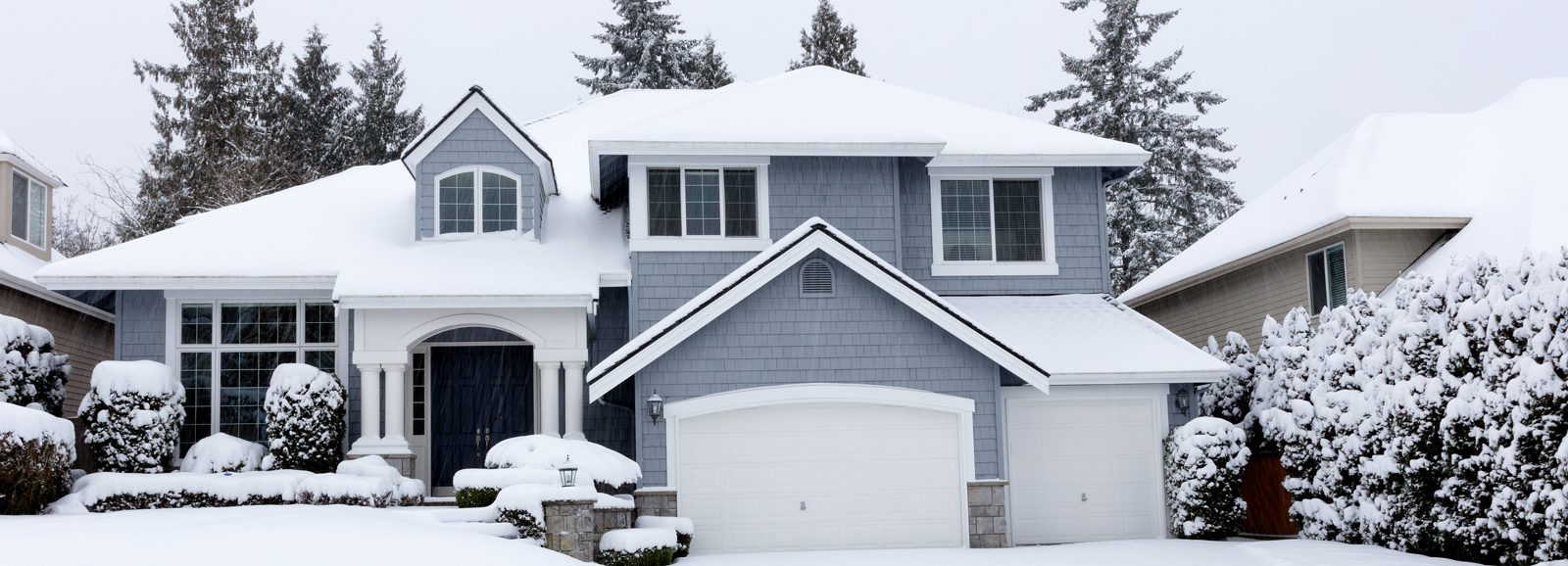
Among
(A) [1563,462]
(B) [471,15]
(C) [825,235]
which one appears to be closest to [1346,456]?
(A) [1563,462]

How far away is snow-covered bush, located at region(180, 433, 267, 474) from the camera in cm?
1476

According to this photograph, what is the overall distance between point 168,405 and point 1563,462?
14809 mm

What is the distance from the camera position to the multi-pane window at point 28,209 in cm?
2214

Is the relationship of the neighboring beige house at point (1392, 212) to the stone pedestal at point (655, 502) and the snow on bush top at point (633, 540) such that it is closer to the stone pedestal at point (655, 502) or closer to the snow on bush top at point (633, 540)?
the stone pedestal at point (655, 502)

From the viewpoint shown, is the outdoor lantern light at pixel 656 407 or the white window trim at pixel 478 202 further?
the white window trim at pixel 478 202

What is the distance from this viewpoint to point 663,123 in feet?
54.5

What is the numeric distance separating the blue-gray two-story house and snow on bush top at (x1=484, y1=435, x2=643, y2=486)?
0.89 m

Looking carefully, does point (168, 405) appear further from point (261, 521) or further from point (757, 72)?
point (757, 72)

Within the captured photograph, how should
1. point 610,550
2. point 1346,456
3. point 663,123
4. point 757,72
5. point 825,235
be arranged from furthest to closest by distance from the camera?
point 757,72, point 663,123, point 825,235, point 1346,456, point 610,550

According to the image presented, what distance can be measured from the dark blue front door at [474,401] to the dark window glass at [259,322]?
1.98 m

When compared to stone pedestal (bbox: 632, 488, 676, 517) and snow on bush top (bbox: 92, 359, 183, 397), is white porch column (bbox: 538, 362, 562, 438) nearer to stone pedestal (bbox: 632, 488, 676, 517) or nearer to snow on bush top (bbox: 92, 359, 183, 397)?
stone pedestal (bbox: 632, 488, 676, 517)

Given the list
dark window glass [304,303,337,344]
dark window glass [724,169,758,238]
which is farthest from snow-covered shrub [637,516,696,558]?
dark window glass [304,303,337,344]

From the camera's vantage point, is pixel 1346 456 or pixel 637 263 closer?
pixel 1346 456

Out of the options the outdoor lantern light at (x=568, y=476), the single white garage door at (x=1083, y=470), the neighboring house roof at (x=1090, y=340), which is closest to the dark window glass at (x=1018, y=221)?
the neighboring house roof at (x=1090, y=340)
